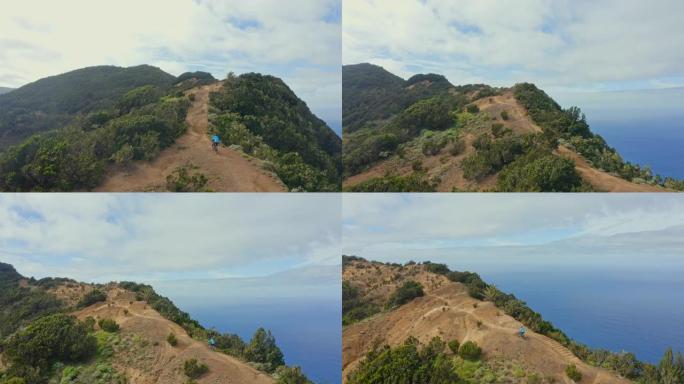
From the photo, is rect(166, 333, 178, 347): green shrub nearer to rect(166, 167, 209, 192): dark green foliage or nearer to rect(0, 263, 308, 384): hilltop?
rect(0, 263, 308, 384): hilltop

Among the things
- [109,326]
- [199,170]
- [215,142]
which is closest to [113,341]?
[109,326]

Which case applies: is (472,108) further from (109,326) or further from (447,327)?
(109,326)

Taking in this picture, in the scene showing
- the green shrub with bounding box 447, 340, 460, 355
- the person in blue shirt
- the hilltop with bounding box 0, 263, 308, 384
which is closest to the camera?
the hilltop with bounding box 0, 263, 308, 384

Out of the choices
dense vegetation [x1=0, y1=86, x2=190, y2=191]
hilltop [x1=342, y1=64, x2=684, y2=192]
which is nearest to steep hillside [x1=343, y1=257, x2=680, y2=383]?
hilltop [x1=342, y1=64, x2=684, y2=192]

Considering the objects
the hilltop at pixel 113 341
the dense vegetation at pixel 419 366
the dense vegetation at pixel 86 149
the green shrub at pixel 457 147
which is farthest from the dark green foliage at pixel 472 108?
the hilltop at pixel 113 341

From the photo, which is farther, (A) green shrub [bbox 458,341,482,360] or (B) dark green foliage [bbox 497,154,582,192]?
(B) dark green foliage [bbox 497,154,582,192]

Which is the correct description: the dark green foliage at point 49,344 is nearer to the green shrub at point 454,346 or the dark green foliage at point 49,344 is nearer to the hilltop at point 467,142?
the hilltop at point 467,142
